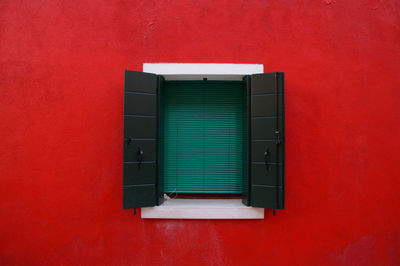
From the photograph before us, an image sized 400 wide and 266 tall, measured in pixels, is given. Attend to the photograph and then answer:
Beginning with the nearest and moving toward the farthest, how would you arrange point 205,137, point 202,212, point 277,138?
point 277,138 < point 202,212 < point 205,137

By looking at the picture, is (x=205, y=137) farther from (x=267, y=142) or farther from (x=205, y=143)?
(x=267, y=142)

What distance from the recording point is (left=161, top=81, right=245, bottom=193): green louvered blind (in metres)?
3.37

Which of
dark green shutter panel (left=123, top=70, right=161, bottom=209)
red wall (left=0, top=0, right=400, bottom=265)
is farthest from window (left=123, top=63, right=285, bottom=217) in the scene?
red wall (left=0, top=0, right=400, bottom=265)

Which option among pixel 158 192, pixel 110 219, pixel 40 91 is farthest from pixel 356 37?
pixel 40 91

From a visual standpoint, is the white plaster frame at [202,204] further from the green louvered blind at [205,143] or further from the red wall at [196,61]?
the green louvered blind at [205,143]

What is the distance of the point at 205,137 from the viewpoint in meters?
3.38

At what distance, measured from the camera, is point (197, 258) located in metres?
3.12

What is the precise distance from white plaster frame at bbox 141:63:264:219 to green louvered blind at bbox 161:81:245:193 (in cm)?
22

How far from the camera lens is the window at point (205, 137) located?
9.58 feet

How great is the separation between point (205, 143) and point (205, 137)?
8 centimetres

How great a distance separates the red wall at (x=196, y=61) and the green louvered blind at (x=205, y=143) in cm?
47

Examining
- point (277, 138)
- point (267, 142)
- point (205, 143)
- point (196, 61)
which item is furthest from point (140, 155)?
point (277, 138)

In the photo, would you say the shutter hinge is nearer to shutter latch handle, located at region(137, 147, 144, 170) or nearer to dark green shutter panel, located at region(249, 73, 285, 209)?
dark green shutter panel, located at region(249, 73, 285, 209)

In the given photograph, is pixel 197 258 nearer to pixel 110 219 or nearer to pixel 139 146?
pixel 110 219
